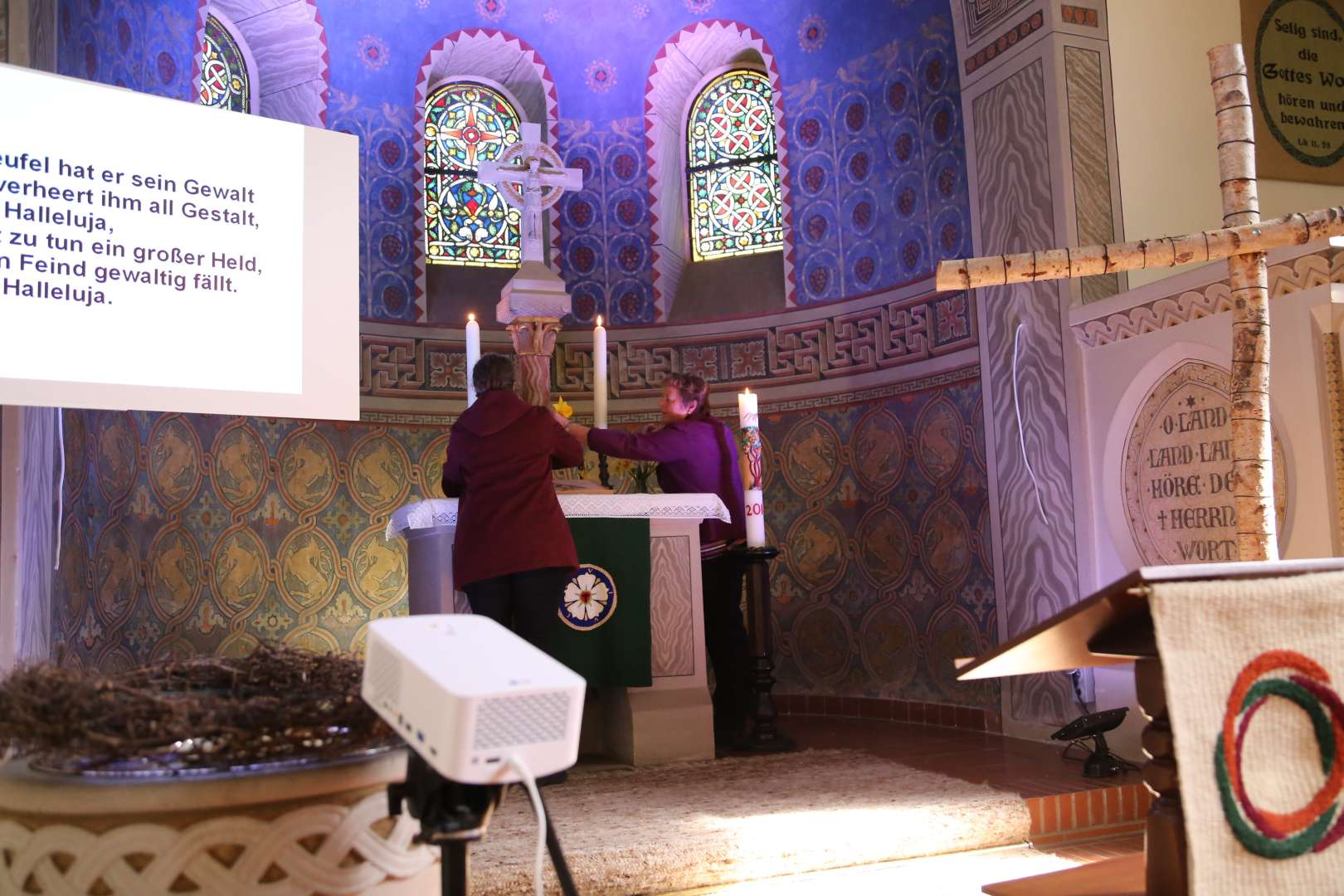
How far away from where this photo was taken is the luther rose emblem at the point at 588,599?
4754 millimetres

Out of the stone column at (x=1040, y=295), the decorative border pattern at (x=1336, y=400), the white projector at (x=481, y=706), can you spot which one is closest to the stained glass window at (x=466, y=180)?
the stone column at (x=1040, y=295)

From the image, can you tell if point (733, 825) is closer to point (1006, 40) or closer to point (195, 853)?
point (195, 853)

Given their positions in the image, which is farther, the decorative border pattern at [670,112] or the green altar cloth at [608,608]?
the decorative border pattern at [670,112]

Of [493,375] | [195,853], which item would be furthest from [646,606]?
[195,853]

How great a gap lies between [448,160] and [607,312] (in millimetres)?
1568

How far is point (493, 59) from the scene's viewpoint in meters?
7.93

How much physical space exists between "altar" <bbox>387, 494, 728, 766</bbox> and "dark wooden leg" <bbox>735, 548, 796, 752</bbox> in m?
0.29

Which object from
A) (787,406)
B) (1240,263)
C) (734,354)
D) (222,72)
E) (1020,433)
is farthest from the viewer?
(734,354)

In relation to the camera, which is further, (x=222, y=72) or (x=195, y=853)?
(x=222, y=72)

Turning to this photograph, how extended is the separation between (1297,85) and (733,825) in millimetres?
5347

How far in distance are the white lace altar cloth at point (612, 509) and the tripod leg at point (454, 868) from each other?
10.8ft

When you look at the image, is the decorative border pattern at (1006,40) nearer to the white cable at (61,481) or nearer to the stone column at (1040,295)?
the stone column at (1040,295)

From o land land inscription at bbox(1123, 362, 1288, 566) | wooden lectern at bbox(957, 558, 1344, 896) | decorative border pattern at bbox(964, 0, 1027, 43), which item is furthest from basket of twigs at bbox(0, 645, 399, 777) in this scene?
decorative border pattern at bbox(964, 0, 1027, 43)

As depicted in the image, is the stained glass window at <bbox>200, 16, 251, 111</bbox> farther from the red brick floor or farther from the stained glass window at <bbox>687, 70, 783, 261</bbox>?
the red brick floor
